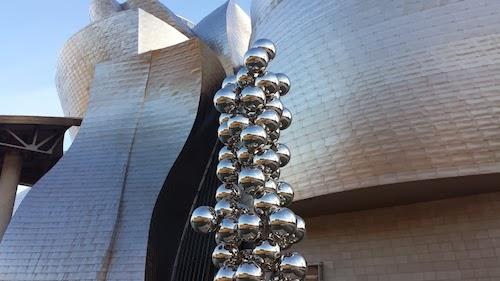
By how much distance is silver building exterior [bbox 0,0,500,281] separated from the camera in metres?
6.95

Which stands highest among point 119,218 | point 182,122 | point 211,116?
point 211,116

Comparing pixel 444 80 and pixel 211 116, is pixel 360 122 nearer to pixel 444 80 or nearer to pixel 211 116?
pixel 444 80

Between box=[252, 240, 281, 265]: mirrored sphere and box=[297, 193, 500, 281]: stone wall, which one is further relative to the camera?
box=[297, 193, 500, 281]: stone wall

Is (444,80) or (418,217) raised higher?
(444,80)

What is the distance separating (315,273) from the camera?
8.33m

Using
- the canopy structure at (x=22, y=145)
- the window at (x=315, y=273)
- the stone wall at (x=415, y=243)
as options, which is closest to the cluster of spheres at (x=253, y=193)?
the stone wall at (x=415, y=243)

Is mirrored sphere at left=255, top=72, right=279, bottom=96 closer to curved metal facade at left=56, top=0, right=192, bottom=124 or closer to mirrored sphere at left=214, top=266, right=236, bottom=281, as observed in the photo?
mirrored sphere at left=214, top=266, right=236, bottom=281

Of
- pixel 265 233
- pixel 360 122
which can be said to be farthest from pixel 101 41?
pixel 265 233

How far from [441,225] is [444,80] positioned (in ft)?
7.73

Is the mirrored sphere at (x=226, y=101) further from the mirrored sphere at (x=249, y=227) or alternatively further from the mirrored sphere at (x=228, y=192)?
the mirrored sphere at (x=249, y=227)

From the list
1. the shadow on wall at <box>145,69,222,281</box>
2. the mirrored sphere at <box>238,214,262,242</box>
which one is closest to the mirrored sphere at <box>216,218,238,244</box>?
the mirrored sphere at <box>238,214,262,242</box>

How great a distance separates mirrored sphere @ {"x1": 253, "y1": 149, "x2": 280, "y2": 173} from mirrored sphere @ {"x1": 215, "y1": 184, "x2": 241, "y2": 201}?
33 centimetres

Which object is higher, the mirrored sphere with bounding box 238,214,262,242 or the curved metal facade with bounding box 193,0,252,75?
the curved metal facade with bounding box 193,0,252,75

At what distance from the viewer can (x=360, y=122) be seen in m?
7.47
